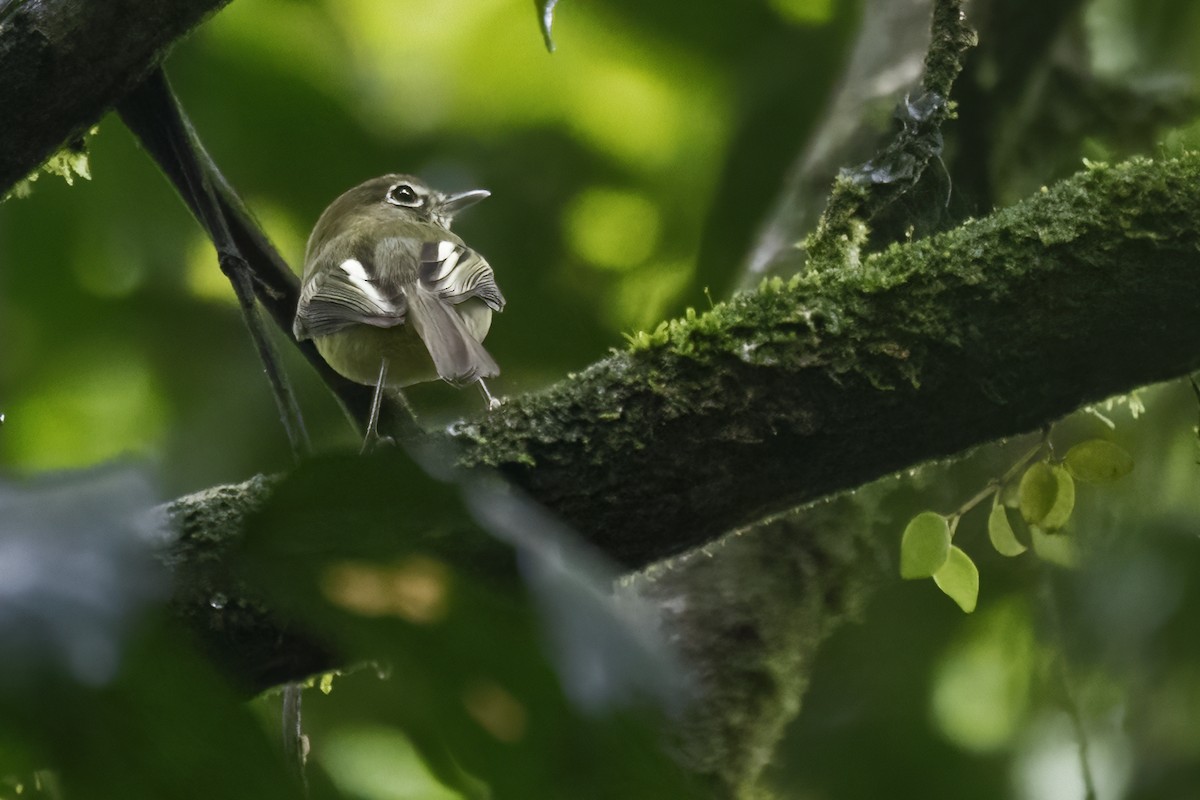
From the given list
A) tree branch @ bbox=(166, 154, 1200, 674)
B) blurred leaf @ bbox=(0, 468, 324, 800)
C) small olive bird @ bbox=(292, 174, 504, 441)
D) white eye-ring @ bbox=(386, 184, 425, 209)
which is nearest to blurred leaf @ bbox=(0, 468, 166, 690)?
blurred leaf @ bbox=(0, 468, 324, 800)

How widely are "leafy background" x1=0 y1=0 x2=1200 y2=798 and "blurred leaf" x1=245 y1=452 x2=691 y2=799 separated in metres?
2.25

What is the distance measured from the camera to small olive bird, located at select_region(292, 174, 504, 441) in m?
2.19

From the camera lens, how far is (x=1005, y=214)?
1.84 meters

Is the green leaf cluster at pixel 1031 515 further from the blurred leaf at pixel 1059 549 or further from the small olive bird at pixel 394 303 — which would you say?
the blurred leaf at pixel 1059 549

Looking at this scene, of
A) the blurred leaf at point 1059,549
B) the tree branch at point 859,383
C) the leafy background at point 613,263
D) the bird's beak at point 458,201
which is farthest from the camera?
the bird's beak at point 458,201

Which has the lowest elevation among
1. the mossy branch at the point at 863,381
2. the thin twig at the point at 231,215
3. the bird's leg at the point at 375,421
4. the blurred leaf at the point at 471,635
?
the blurred leaf at the point at 471,635

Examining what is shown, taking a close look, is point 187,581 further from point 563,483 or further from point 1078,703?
point 1078,703

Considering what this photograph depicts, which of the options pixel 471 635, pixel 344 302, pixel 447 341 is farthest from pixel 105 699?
pixel 344 302

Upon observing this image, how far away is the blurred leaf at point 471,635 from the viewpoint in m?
0.67

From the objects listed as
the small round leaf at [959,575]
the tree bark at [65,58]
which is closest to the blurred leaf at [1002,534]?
the small round leaf at [959,575]

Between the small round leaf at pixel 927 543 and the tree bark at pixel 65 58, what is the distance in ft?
4.41

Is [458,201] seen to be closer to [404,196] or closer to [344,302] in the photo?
[404,196]

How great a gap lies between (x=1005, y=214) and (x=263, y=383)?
285 cm

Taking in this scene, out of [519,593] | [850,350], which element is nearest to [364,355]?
[850,350]
